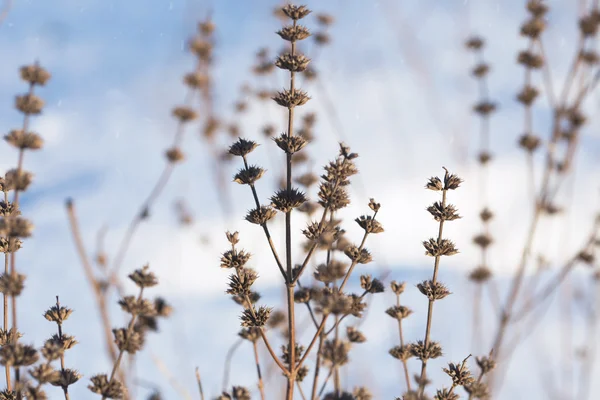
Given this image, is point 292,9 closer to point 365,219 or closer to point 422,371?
point 365,219

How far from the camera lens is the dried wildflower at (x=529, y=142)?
584 cm

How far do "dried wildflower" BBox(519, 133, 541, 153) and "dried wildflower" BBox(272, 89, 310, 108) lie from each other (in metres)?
3.88

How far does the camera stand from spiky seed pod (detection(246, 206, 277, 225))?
99.1 inches

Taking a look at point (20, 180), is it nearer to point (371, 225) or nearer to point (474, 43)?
point (371, 225)

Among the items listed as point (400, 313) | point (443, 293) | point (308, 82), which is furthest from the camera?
point (308, 82)

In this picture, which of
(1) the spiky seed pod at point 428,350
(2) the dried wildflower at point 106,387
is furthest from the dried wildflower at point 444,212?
(2) the dried wildflower at point 106,387

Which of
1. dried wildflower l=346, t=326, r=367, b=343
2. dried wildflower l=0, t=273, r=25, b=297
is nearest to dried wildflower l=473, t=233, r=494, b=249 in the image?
dried wildflower l=346, t=326, r=367, b=343

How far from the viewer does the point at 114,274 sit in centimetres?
383

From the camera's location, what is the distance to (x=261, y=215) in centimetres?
251

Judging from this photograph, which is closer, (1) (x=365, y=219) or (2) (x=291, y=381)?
(2) (x=291, y=381)

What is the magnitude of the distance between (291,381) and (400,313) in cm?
82

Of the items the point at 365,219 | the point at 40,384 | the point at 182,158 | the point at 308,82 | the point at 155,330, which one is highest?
the point at 308,82

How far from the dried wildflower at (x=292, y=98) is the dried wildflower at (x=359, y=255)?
774 mm

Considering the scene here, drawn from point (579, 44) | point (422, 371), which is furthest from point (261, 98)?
point (422, 371)
